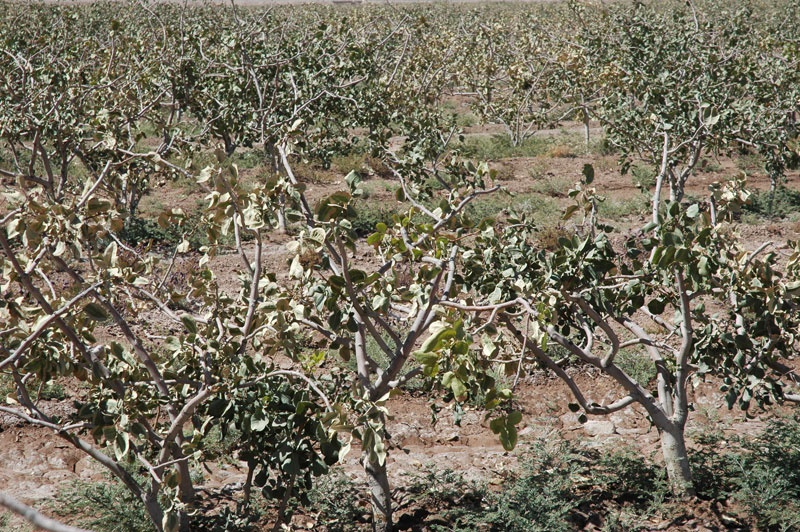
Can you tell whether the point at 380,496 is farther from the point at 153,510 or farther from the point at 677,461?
the point at 677,461

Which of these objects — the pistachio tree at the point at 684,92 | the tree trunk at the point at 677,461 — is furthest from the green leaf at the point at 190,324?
the pistachio tree at the point at 684,92

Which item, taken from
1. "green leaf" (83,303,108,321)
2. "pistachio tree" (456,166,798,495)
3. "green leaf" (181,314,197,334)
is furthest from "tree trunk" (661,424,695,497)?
"green leaf" (83,303,108,321)

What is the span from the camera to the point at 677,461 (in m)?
4.34

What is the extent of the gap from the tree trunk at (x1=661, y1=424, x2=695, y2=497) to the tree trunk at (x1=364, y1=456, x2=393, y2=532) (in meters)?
1.61

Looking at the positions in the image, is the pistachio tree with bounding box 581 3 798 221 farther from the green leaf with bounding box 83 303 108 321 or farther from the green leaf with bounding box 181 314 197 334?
the green leaf with bounding box 83 303 108 321

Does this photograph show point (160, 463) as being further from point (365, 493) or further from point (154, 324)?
point (154, 324)

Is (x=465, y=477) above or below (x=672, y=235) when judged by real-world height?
below

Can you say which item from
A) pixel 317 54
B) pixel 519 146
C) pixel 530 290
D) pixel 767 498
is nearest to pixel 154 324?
pixel 317 54

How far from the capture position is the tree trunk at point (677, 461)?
4.32m

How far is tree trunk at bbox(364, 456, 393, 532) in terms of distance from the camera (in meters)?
3.92

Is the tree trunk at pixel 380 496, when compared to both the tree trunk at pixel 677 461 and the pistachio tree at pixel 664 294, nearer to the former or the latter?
the pistachio tree at pixel 664 294

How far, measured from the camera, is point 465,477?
4910 millimetres

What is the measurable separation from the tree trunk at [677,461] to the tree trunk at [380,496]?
63.3 inches

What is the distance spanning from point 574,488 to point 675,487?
1.86 ft
